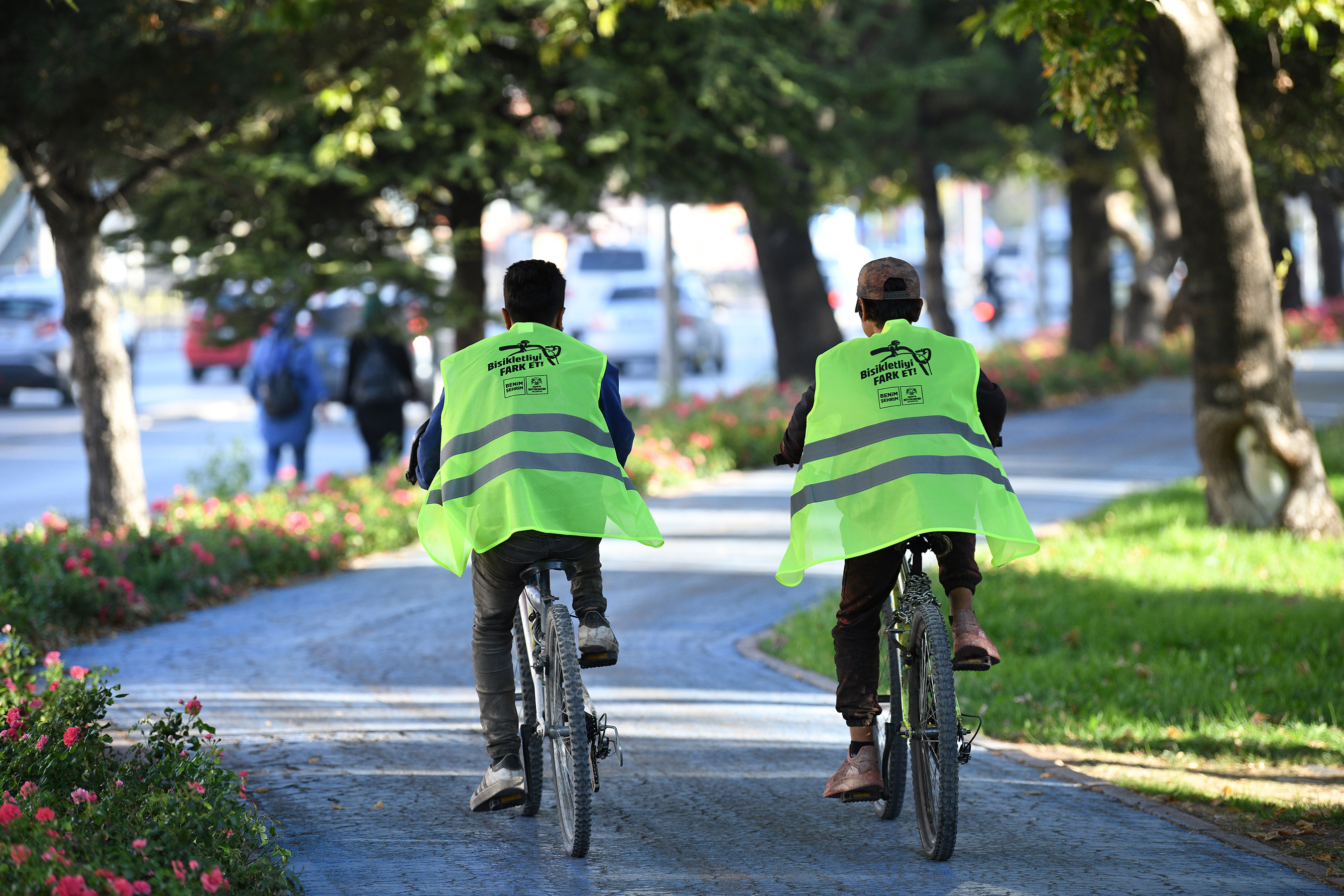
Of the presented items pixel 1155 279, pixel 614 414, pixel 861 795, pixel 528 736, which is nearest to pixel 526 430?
pixel 614 414

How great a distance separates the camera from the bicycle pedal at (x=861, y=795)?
4531 millimetres

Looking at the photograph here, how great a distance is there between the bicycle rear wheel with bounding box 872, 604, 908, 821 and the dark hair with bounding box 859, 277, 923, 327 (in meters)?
0.93

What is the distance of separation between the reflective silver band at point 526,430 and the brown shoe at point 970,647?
3.91 feet

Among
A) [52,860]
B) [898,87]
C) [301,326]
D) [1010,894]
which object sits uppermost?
[898,87]

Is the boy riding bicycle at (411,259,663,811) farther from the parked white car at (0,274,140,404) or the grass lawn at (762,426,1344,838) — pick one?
the parked white car at (0,274,140,404)

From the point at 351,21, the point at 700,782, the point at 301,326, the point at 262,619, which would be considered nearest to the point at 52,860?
the point at 700,782

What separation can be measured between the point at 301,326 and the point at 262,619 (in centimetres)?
533

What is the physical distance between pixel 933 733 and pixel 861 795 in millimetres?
400

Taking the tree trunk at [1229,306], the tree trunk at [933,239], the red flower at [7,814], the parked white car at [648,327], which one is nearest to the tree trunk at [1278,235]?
the tree trunk at [1229,306]

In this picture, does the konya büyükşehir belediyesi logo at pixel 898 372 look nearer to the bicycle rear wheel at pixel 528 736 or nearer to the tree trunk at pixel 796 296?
the bicycle rear wheel at pixel 528 736

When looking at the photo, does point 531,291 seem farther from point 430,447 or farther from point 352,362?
point 352,362

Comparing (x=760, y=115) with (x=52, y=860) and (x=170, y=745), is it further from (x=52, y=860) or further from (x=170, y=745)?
(x=52, y=860)

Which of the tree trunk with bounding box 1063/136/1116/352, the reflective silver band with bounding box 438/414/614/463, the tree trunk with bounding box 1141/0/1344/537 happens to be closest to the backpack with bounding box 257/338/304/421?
the tree trunk with bounding box 1141/0/1344/537

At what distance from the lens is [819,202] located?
15.6 m
